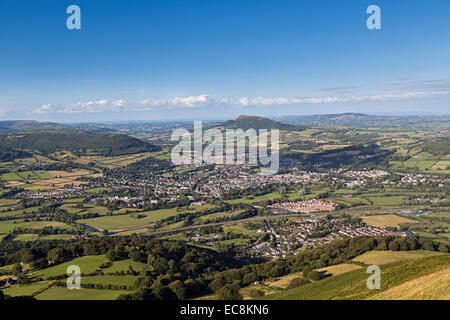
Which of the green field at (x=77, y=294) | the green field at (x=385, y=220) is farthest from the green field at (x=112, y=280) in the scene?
the green field at (x=385, y=220)

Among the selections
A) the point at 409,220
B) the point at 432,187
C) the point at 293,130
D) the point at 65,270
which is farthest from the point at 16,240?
the point at 293,130

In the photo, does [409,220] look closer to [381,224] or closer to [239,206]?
[381,224]

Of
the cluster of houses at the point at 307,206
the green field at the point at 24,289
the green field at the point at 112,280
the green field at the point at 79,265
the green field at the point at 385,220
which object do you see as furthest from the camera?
the cluster of houses at the point at 307,206

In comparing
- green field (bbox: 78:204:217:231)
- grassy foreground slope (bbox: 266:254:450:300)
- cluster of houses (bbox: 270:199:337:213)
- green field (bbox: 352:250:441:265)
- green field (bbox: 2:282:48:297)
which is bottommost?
green field (bbox: 78:204:217:231)

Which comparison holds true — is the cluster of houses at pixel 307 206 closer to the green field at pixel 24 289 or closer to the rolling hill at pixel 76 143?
the green field at pixel 24 289

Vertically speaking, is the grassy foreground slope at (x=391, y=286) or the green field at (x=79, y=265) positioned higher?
the grassy foreground slope at (x=391, y=286)

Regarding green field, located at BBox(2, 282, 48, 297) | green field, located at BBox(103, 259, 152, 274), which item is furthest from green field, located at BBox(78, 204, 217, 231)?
green field, located at BBox(2, 282, 48, 297)

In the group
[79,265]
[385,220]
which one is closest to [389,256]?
[385,220]

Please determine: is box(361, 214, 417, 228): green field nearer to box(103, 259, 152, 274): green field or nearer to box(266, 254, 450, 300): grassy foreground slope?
box(266, 254, 450, 300): grassy foreground slope

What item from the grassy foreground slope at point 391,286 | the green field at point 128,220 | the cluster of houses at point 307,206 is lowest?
the green field at point 128,220

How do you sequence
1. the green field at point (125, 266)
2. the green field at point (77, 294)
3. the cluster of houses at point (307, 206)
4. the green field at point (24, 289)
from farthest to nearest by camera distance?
the cluster of houses at point (307, 206) < the green field at point (125, 266) < the green field at point (24, 289) < the green field at point (77, 294)
